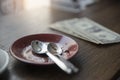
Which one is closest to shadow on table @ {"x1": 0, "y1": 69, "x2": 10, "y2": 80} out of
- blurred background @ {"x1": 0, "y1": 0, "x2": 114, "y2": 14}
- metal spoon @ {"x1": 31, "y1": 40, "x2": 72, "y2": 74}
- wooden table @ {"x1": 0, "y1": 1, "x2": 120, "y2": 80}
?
wooden table @ {"x1": 0, "y1": 1, "x2": 120, "y2": 80}

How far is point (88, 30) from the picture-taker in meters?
0.93

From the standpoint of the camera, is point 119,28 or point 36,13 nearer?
point 119,28

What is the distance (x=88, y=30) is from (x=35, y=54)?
31 cm

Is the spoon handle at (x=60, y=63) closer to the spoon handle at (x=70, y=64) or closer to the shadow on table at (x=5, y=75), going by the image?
the spoon handle at (x=70, y=64)

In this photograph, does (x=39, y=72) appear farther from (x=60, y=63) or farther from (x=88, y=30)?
(x=88, y=30)

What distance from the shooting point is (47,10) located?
121cm

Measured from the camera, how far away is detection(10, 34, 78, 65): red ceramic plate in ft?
2.16

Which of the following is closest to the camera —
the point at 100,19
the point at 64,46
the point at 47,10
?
the point at 64,46

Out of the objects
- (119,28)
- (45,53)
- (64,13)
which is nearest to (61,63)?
(45,53)

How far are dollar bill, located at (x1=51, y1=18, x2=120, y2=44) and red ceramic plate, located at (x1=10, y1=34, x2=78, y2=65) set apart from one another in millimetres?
120

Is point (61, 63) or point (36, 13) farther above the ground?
point (61, 63)

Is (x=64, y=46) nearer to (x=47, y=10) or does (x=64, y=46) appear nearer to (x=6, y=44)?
(x=6, y=44)

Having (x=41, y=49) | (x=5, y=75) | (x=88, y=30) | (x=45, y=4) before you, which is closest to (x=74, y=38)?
(x=88, y=30)

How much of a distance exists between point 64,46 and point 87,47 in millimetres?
93
